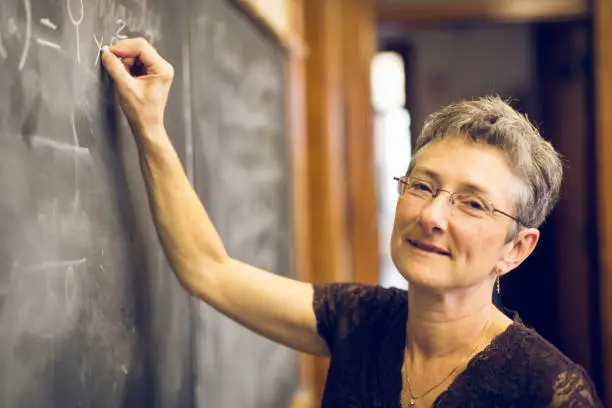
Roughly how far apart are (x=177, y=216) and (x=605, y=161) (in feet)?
8.03

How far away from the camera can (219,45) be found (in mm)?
1732

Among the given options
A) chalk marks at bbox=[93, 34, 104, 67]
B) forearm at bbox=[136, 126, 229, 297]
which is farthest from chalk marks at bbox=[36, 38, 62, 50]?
forearm at bbox=[136, 126, 229, 297]

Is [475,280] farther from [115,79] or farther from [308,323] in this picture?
[115,79]

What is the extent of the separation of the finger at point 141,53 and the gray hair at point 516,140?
48 cm

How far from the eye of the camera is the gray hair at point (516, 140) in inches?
49.6

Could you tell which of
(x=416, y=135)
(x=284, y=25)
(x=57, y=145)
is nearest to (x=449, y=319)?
(x=57, y=145)

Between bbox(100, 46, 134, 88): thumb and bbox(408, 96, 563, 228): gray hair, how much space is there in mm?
531

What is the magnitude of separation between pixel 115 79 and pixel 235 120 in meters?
0.71

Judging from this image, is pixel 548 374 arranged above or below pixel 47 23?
below

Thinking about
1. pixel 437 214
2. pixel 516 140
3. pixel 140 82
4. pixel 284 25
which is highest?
pixel 284 25

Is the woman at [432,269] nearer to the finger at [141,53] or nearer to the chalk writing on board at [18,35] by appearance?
the finger at [141,53]

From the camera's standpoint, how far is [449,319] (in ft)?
4.34

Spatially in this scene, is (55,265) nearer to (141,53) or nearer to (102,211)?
(102,211)

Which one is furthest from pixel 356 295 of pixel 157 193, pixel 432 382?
pixel 157 193
